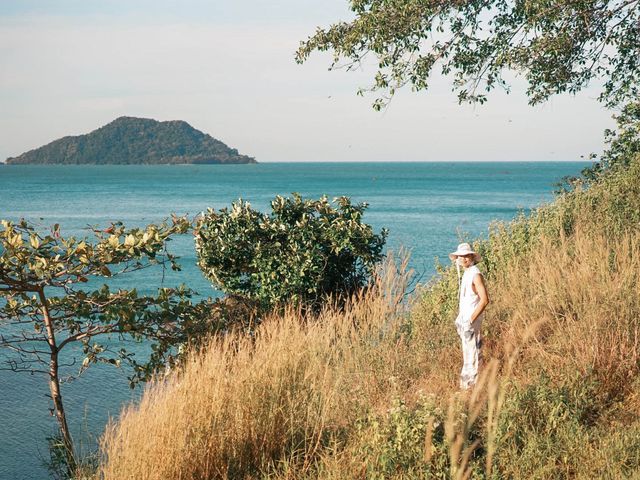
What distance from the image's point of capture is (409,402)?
7871 mm

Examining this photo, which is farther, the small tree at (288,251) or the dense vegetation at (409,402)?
the small tree at (288,251)

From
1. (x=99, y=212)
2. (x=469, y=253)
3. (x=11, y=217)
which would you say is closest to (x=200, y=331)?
(x=469, y=253)

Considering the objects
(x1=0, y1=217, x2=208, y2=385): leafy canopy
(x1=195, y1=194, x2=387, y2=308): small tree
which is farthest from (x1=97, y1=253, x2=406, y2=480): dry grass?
(x1=195, y1=194, x2=387, y2=308): small tree

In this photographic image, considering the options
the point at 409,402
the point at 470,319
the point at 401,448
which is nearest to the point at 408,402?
the point at 409,402

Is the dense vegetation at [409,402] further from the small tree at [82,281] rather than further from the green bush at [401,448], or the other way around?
the small tree at [82,281]

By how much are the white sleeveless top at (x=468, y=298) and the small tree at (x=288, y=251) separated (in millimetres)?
4811

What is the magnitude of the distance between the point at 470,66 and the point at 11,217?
63.5 m

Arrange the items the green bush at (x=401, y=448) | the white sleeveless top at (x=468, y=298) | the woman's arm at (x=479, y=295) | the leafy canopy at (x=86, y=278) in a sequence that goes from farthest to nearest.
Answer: the white sleeveless top at (x=468, y=298), the woman's arm at (x=479, y=295), the leafy canopy at (x=86, y=278), the green bush at (x=401, y=448)

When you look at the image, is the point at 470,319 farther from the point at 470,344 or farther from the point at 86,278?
the point at 86,278

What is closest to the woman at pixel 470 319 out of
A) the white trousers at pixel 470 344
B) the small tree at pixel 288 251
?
the white trousers at pixel 470 344

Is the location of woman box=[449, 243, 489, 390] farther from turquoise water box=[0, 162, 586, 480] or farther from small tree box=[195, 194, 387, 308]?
small tree box=[195, 194, 387, 308]

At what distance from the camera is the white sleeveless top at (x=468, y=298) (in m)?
8.81

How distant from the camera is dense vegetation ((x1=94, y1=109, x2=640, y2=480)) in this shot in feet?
20.8

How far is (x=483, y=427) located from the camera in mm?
7000
